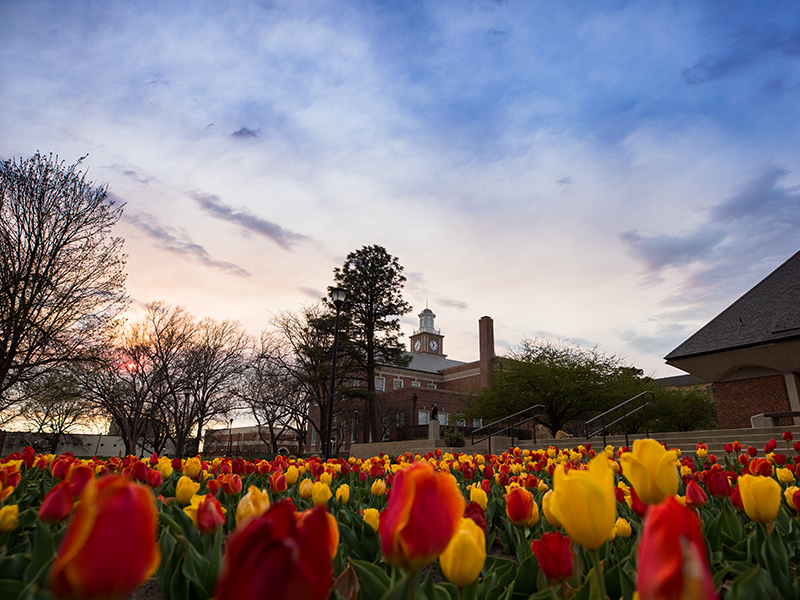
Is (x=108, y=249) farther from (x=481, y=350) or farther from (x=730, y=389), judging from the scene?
(x=481, y=350)

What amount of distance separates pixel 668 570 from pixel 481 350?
45924mm

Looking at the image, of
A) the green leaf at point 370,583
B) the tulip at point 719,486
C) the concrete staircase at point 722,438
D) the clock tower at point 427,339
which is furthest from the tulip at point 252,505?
the clock tower at point 427,339

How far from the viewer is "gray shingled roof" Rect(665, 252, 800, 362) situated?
1854cm

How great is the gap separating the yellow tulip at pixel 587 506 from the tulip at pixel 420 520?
0.27 m

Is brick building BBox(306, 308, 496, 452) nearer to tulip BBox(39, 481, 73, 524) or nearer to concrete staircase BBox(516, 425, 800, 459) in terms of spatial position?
concrete staircase BBox(516, 425, 800, 459)

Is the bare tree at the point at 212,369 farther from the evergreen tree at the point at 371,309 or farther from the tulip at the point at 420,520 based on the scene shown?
the tulip at the point at 420,520

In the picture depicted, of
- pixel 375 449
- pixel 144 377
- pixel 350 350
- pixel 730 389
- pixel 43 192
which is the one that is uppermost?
pixel 43 192

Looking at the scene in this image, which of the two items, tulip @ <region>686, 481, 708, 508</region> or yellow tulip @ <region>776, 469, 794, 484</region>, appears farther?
yellow tulip @ <region>776, 469, 794, 484</region>

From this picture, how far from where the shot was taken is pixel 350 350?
32.0m

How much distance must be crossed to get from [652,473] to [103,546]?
130 centimetres

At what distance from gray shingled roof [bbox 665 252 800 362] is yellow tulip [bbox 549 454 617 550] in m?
21.3

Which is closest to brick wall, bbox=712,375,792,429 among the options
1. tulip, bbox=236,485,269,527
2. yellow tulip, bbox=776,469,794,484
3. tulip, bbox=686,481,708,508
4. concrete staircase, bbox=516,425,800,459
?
concrete staircase, bbox=516,425,800,459

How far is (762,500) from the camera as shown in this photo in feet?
5.68

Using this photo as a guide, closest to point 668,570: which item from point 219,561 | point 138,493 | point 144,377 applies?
point 138,493
